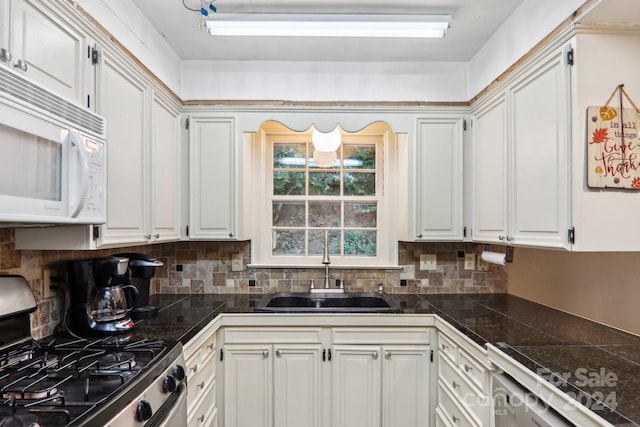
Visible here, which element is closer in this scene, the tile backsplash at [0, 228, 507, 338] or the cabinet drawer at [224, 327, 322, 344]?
the cabinet drawer at [224, 327, 322, 344]

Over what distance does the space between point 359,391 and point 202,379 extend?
90 centimetres

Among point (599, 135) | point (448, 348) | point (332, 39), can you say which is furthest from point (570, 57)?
point (448, 348)

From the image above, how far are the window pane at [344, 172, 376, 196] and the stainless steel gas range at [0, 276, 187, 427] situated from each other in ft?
5.83

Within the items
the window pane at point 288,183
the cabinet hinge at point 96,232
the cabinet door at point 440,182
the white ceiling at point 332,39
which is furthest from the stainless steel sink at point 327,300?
the white ceiling at point 332,39

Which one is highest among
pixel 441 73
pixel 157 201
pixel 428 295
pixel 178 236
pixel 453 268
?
pixel 441 73

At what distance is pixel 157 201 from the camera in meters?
2.14

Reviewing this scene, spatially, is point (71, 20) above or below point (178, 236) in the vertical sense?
above

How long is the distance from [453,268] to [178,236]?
76.3 inches

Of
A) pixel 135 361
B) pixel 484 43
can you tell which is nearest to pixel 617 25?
pixel 484 43

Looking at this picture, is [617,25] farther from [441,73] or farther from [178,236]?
[178,236]

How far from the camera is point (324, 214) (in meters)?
2.95

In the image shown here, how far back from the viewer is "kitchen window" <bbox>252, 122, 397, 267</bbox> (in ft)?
9.58

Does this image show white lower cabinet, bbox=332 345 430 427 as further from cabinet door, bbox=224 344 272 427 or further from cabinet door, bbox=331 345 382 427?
cabinet door, bbox=224 344 272 427

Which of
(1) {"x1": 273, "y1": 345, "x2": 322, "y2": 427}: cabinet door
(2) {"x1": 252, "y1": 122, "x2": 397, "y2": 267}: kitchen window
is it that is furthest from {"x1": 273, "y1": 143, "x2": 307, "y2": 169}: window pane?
(1) {"x1": 273, "y1": 345, "x2": 322, "y2": 427}: cabinet door
